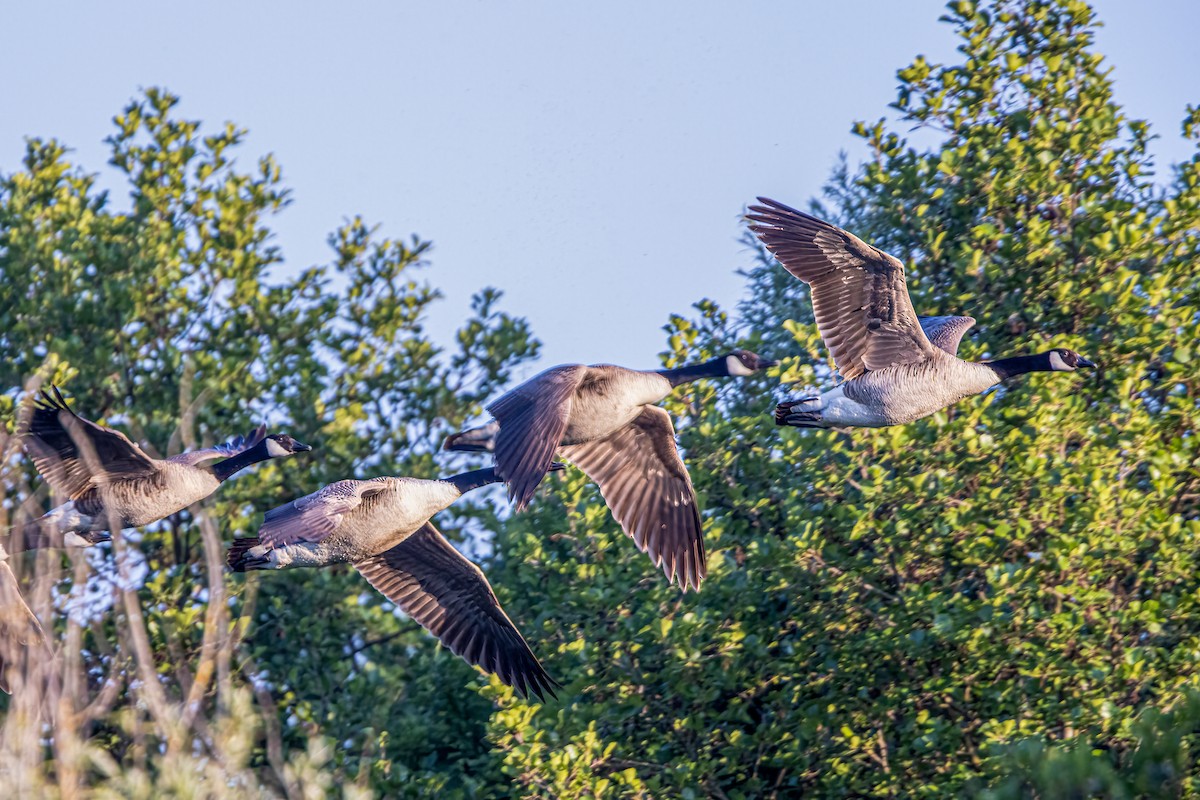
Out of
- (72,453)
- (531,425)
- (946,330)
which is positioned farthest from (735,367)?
(72,453)

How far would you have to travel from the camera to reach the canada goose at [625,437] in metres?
8.98

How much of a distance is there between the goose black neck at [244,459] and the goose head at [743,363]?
3244 mm

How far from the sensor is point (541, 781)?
10117 millimetres

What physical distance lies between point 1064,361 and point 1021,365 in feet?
1.06

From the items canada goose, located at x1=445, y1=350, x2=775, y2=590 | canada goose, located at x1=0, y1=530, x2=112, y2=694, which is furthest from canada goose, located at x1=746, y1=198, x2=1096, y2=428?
canada goose, located at x1=0, y1=530, x2=112, y2=694

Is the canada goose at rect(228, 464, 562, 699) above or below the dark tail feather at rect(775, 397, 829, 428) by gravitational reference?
below

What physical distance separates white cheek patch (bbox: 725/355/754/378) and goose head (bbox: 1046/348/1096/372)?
1.99 m

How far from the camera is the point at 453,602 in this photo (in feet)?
35.9

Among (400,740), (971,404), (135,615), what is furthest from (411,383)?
(135,615)

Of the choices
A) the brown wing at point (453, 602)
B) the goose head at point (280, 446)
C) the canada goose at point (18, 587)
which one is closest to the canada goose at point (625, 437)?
the brown wing at point (453, 602)

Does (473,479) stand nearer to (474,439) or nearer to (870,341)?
(474,439)

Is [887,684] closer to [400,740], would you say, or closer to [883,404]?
[883,404]

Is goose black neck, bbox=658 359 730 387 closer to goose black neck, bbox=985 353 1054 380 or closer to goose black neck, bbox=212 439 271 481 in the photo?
goose black neck, bbox=985 353 1054 380

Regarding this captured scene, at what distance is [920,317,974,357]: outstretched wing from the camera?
32.9 ft
